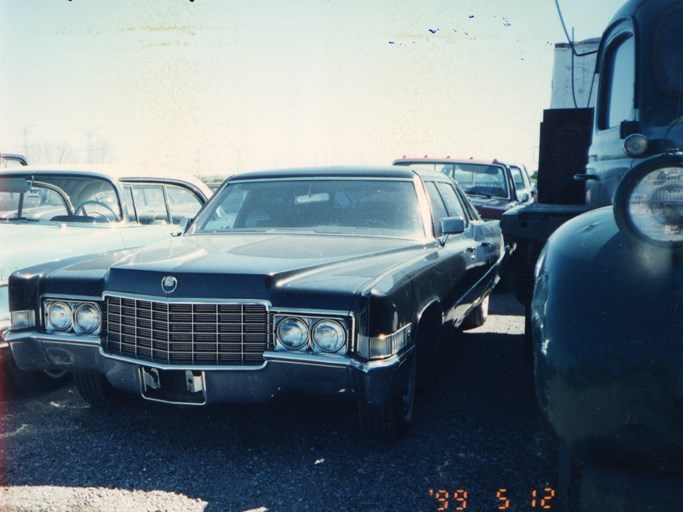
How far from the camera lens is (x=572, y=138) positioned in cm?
471

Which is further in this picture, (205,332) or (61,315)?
(61,315)

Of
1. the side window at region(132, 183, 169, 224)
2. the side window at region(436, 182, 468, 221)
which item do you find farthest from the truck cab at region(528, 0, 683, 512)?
the side window at region(132, 183, 169, 224)

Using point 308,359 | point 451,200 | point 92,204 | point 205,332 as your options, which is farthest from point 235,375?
point 92,204

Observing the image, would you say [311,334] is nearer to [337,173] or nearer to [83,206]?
[337,173]

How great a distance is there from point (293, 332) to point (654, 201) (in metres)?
1.63

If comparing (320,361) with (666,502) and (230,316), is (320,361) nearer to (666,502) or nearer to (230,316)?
(230,316)

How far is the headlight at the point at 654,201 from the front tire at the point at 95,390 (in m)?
2.96

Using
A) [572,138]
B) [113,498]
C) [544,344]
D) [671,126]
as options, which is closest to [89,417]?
[113,498]

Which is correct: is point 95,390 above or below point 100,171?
below

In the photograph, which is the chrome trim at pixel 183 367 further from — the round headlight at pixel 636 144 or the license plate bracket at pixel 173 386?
the round headlight at pixel 636 144

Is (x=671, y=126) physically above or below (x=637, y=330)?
above

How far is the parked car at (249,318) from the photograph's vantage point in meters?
2.69

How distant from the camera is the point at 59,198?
17.8ft

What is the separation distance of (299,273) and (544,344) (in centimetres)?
145
